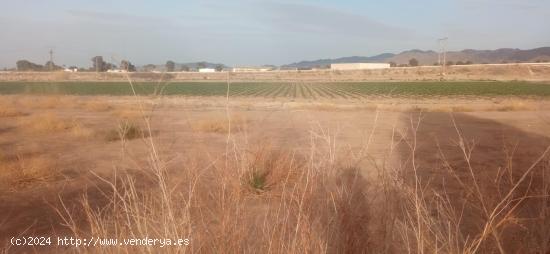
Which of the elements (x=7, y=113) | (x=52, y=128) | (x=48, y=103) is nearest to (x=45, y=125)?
(x=52, y=128)

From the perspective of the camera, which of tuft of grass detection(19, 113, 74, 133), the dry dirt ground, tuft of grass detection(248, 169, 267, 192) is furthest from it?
tuft of grass detection(19, 113, 74, 133)

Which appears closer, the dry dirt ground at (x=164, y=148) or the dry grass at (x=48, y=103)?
the dry dirt ground at (x=164, y=148)

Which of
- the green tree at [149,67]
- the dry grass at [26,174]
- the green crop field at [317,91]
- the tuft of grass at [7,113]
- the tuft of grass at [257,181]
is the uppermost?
the green tree at [149,67]

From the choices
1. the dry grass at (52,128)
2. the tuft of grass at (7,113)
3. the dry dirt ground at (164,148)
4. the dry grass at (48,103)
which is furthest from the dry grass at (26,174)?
the dry grass at (48,103)

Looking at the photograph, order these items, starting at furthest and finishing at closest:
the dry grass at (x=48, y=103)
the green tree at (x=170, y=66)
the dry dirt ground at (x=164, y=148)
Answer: the dry grass at (x=48, y=103), the dry dirt ground at (x=164, y=148), the green tree at (x=170, y=66)

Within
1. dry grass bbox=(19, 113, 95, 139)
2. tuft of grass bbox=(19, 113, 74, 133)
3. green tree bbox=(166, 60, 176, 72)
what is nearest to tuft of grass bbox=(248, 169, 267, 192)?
green tree bbox=(166, 60, 176, 72)

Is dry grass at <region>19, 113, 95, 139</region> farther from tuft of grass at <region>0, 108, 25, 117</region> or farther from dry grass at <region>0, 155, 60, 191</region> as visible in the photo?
dry grass at <region>0, 155, 60, 191</region>

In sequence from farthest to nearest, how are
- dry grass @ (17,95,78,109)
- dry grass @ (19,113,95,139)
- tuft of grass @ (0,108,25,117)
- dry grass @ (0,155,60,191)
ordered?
dry grass @ (17,95,78,109), tuft of grass @ (0,108,25,117), dry grass @ (19,113,95,139), dry grass @ (0,155,60,191)

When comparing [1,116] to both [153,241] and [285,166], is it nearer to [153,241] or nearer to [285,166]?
[285,166]

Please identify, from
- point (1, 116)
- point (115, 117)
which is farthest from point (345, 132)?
point (1, 116)

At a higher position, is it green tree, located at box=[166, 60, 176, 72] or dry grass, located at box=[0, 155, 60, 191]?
green tree, located at box=[166, 60, 176, 72]

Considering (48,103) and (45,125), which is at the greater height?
(45,125)

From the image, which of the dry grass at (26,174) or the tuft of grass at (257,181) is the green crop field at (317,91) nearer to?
the dry grass at (26,174)

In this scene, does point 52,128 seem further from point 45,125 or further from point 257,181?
point 257,181
